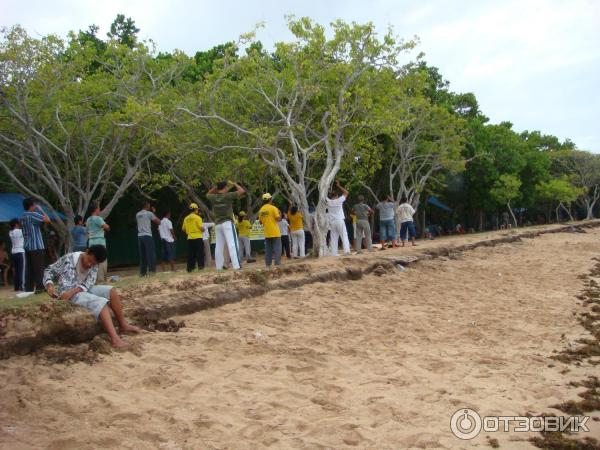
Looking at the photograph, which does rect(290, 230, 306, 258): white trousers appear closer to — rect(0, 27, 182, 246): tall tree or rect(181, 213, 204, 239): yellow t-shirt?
rect(181, 213, 204, 239): yellow t-shirt

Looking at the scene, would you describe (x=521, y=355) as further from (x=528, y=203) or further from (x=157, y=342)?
(x=528, y=203)

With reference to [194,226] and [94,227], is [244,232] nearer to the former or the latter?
[194,226]

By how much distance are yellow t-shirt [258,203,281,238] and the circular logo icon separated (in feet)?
22.9

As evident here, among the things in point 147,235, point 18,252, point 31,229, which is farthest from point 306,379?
point 18,252

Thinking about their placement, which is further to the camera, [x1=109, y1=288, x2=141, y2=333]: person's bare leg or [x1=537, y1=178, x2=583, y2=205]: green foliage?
[x1=537, y1=178, x2=583, y2=205]: green foliage

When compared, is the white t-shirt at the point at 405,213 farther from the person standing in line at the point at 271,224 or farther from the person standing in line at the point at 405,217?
the person standing in line at the point at 271,224

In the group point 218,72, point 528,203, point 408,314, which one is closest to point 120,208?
point 218,72

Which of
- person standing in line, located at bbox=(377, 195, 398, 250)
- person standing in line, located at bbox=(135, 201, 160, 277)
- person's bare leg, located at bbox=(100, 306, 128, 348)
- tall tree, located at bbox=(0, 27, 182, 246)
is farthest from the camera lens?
person standing in line, located at bbox=(377, 195, 398, 250)

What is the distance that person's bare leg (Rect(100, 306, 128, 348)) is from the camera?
563 cm

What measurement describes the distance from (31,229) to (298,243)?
6652 mm

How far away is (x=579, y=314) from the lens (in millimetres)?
8828

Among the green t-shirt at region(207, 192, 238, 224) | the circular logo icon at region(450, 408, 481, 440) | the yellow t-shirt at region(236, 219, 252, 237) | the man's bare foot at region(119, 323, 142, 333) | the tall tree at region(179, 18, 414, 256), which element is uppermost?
the tall tree at region(179, 18, 414, 256)

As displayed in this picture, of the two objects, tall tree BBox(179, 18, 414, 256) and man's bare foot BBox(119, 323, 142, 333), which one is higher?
tall tree BBox(179, 18, 414, 256)

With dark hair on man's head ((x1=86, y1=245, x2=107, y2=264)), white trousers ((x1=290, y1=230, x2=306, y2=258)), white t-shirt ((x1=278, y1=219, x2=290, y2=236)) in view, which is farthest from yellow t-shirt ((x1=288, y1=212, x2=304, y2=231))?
dark hair on man's head ((x1=86, y1=245, x2=107, y2=264))
